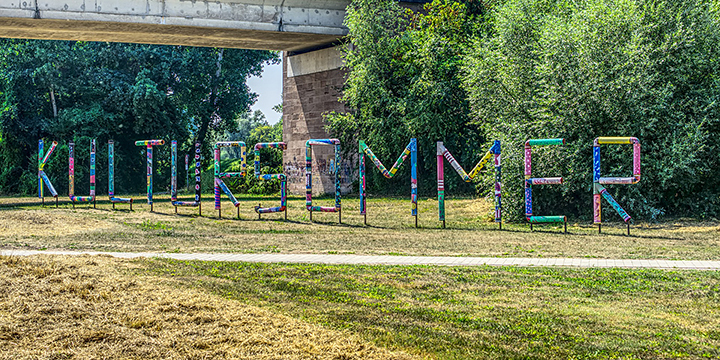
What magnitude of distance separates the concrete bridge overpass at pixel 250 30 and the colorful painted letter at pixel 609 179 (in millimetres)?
16017

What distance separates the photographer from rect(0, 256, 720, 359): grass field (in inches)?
222

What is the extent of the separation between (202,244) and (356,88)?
644 inches

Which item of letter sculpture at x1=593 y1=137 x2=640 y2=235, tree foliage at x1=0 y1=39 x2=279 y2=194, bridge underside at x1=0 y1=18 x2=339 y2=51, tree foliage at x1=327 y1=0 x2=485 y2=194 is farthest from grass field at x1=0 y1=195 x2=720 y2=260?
tree foliage at x1=0 y1=39 x2=279 y2=194

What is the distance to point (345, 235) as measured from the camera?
15.7 metres

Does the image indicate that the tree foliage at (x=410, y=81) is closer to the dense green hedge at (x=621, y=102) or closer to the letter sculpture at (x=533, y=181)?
the dense green hedge at (x=621, y=102)

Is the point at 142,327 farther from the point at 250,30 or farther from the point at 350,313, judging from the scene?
the point at 250,30

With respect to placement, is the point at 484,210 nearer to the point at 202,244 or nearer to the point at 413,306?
the point at 202,244

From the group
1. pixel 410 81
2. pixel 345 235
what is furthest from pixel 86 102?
pixel 345 235

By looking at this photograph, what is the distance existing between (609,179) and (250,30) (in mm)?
16898

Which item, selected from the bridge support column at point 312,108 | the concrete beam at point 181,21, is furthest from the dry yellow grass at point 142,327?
the bridge support column at point 312,108

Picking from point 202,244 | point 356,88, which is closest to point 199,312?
point 202,244

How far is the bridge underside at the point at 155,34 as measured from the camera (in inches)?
1036

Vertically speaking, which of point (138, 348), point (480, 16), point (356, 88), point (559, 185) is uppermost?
point (480, 16)

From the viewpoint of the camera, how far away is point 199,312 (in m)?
6.58
